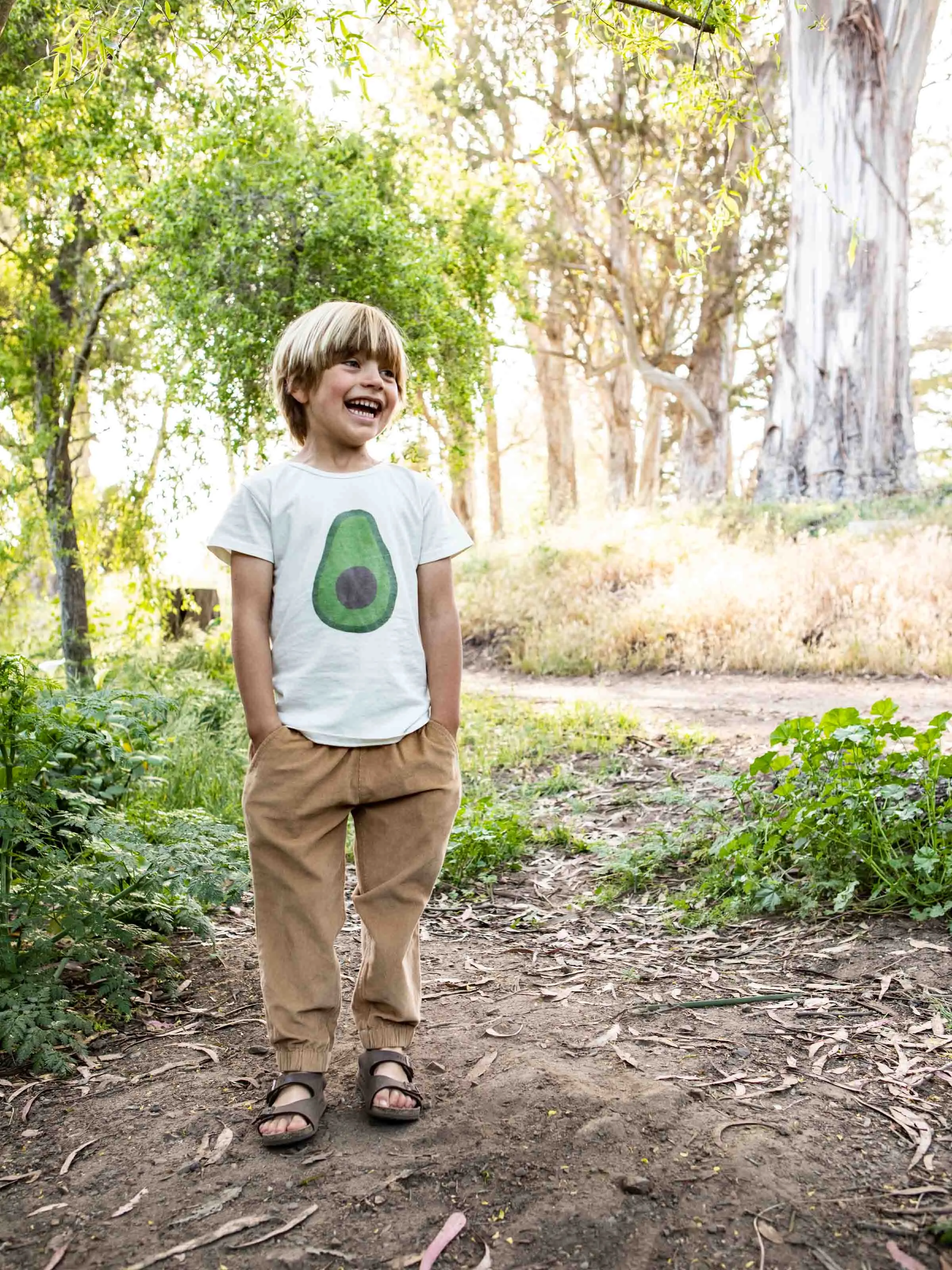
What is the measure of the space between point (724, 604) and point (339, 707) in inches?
285

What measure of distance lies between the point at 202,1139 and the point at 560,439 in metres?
19.0

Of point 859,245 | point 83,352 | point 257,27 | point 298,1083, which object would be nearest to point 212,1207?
point 298,1083

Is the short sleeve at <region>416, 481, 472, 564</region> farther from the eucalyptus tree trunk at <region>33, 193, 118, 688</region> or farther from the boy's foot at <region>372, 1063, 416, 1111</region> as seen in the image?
the eucalyptus tree trunk at <region>33, 193, 118, 688</region>

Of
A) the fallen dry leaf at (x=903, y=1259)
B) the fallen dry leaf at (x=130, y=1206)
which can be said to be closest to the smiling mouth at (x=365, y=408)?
the fallen dry leaf at (x=130, y=1206)

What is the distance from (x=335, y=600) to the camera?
2373 mm

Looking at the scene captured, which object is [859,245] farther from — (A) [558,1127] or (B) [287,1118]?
(B) [287,1118]

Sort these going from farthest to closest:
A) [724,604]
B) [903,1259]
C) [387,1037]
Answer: [724,604] < [387,1037] < [903,1259]

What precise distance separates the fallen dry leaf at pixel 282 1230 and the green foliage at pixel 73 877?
88cm

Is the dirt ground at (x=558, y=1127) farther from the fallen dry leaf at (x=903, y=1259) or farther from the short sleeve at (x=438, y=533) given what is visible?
the short sleeve at (x=438, y=533)

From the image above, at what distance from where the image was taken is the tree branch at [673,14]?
2.91 meters

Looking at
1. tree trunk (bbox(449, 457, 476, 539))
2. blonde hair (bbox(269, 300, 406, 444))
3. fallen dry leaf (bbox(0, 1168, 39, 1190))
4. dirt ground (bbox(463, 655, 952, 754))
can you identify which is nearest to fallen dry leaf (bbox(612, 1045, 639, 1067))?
fallen dry leaf (bbox(0, 1168, 39, 1190))

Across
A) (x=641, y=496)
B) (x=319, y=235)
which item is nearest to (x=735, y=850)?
(x=319, y=235)

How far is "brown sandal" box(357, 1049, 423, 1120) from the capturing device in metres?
2.29

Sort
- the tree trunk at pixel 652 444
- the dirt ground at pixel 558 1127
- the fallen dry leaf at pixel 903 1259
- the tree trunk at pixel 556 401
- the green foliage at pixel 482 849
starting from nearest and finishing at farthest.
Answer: the fallen dry leaf at pixel 903 1259
the dirt ground at pixel 558 1127
the green foliage at pixel 482 849
the tree trunk at pixel 556 401
the tree trunk at pixel 652 444
